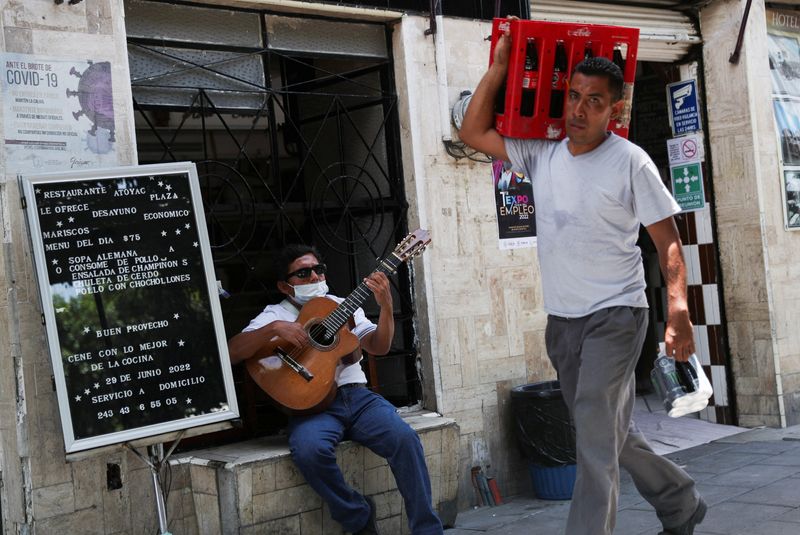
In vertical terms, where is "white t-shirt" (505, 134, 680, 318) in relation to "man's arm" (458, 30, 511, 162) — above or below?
below

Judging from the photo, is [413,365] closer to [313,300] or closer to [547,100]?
[313,300]

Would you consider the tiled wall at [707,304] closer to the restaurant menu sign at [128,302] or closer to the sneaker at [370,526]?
the sneaker at [370,526]

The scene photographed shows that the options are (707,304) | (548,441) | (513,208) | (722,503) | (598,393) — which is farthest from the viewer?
(707,304)

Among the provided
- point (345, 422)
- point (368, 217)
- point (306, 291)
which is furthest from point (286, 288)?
point (368, 217)

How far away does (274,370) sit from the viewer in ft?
16.8

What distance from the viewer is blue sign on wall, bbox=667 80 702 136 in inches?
321

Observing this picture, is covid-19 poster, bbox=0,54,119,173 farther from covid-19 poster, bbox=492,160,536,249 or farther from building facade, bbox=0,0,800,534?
covid-19 poster, bbox=492,160,536,249

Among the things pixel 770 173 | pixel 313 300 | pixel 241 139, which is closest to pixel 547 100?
pixel 313 300

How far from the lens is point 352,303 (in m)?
5.12

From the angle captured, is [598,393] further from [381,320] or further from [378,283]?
[381,320]

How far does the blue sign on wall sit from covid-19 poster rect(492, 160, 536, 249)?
6.74 feet

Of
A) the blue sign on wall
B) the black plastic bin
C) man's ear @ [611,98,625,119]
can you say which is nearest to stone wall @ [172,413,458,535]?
the black plastic bin

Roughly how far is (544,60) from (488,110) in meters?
0.30

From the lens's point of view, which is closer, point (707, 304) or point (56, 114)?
point (56, 114)
